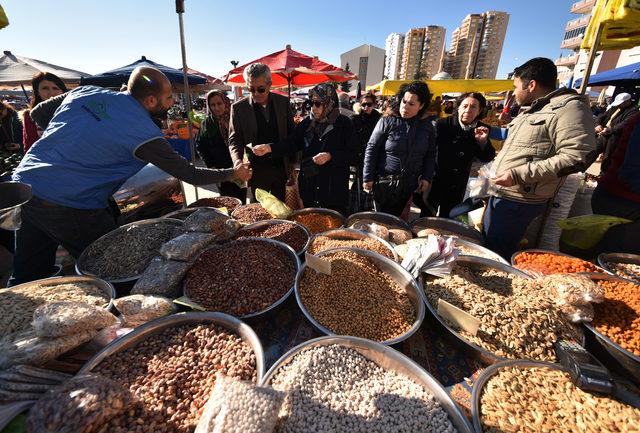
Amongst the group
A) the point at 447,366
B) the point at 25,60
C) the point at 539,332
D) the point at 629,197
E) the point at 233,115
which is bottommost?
the point at 447,366

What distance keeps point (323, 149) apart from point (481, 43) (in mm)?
72034

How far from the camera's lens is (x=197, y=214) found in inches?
89.4

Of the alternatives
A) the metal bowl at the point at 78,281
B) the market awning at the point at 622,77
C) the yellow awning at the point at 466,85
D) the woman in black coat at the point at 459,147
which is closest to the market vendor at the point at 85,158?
the metal bowl at the point at 78,281

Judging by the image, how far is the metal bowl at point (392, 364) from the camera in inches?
44.3

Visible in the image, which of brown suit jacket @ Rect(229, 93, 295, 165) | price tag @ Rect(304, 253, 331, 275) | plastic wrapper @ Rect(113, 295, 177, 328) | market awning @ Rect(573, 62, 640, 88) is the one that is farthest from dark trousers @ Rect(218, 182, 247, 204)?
market awning @ Rect(573, 62, 640, 88)

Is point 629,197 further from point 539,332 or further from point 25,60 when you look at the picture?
point 25,60

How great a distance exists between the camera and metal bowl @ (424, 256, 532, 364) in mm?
1388

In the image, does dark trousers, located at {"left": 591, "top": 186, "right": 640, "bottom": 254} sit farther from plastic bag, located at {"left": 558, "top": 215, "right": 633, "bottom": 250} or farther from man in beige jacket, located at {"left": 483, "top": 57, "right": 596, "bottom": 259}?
man in beige jacket, located at {"left": 483, "top": 57, "right": 596, "bottom": 259}

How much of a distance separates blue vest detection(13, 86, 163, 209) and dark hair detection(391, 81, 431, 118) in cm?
238

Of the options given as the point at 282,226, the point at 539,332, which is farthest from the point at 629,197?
the point at 282,226

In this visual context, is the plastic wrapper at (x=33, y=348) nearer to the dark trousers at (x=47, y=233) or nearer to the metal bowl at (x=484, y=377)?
the dark trousers at (x=47, y=233)

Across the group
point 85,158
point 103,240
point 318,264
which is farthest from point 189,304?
point 85,158

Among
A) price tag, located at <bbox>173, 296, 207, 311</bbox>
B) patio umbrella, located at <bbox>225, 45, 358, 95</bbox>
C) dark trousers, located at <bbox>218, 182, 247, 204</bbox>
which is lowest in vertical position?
dark trousers, located at <bbox>218, 182, 247, 204</bbox>

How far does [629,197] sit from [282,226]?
300cm
